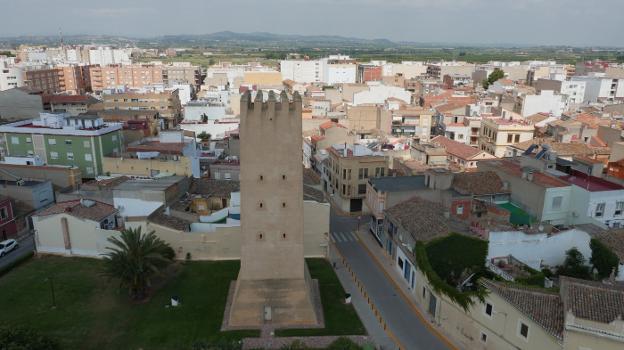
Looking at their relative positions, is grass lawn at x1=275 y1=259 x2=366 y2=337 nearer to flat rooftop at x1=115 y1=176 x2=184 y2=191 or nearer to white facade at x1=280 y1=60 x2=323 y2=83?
flat rooftop at x1=115 y1=176 x2=184 y2=191

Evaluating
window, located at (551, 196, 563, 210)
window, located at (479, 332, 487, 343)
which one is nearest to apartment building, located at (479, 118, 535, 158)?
window, located at (551, 196, 563, 210)

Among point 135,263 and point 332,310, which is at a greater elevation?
point 135,263

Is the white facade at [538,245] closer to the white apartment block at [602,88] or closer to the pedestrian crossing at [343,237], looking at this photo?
the pedestrian crossing at [343,237]

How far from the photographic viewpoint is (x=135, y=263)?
3794cm

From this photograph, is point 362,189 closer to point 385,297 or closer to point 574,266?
point 385,297

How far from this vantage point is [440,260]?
36531 mm

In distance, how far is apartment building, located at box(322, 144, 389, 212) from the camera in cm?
5922

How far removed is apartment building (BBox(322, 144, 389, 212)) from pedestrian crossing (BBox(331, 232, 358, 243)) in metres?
7.20

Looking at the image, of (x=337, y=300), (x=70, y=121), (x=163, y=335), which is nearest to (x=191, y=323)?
(x=163, y=335)

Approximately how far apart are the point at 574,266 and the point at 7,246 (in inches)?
2052

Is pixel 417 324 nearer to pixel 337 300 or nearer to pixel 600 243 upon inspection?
pixel 337 300

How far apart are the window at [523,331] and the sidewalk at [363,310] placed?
853 centimetres

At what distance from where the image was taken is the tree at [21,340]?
86.2ft

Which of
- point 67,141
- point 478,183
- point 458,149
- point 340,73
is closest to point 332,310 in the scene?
point 478,183
